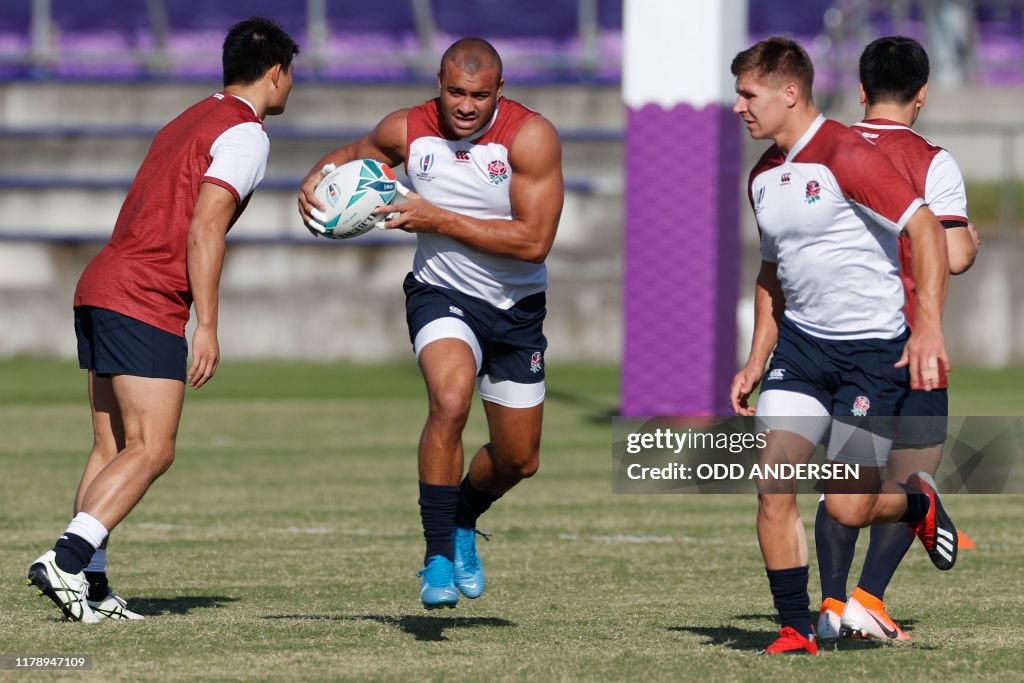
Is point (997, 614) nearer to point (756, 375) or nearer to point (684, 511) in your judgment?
point (756, 375)

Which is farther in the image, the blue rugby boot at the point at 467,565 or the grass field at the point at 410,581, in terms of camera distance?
the blue rugby boot at the point at 467,565

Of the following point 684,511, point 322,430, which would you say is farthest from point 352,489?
point 322,430

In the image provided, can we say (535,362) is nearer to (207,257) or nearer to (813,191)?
(207,257)

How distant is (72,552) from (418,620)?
4.71 feet

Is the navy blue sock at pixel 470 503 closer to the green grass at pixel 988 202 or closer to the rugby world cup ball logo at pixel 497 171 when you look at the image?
the rugby world cup ball logo at pixel 497 171

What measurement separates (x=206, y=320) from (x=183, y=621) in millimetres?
1228

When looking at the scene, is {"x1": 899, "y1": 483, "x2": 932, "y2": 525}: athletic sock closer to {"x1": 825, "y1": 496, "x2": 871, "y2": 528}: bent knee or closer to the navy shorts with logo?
{"x1": 825, "y1": 496, "x2": 871, "y2": 528}: bent knee

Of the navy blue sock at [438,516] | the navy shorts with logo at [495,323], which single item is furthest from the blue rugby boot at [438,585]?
the navy shorts with logo at [495,323]

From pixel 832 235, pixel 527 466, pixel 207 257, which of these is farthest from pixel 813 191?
pixel 207 257

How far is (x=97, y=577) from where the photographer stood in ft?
25.2

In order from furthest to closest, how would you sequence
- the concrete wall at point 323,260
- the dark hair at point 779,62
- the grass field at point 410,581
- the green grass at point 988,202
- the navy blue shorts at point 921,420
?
the green grass at point 988,202 < the concrete wall at point 323,260 < the navy blue shorts at point 921,420 < the dark hair at point 779,62 < the grass field at point 410,581

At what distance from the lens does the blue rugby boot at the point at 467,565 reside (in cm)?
742

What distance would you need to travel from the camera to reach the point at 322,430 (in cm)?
1667

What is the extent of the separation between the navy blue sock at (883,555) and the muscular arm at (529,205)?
1779mm
